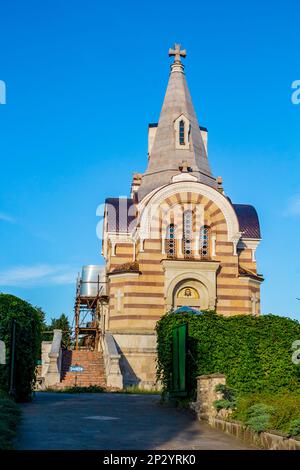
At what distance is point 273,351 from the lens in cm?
1945

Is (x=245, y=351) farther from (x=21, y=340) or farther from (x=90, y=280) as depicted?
(x=90, y=280)

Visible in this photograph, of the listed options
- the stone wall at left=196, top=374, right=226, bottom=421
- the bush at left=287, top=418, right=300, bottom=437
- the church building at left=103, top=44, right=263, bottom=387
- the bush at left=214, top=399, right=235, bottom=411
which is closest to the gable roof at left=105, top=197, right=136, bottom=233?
the church building at left=103, top=44, right=263, bottom=387

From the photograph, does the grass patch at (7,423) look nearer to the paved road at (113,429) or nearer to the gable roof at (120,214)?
the paved road at (113,429)

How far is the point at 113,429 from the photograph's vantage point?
45.3ft

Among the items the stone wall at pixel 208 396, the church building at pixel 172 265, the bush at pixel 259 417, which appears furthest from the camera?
the church building at pixel 172 265

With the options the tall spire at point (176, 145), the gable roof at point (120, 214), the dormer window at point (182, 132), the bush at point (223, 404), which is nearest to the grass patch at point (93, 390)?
the gable roof at point (120, 214)

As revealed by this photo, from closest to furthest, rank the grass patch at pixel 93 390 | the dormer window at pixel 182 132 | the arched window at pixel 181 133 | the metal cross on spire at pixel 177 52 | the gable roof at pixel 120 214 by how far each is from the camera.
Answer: the grass patch at pixel 93 390 < the gable roof at pixel 120 214 < the dormer window at pixel 182 132 < the arched window at pixel 181 133 < the metal cross on spire at pixel 177 52

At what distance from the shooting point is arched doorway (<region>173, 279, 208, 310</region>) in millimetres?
35625

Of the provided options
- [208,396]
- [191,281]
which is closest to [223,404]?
[208,396]

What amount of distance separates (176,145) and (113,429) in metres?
29.3

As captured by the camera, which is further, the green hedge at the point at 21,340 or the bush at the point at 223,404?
the green hedge at the point at 21,340

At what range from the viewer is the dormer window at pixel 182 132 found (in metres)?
41.3
